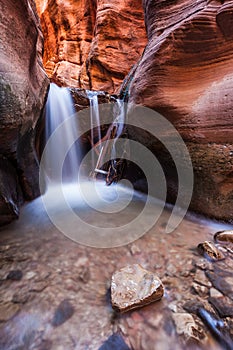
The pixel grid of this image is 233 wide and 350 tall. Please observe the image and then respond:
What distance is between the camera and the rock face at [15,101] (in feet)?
7.17

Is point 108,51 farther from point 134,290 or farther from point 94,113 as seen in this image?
point 134,290

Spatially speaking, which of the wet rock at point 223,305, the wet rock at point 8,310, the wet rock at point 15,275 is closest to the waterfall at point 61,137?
the wet rock at point 15,275

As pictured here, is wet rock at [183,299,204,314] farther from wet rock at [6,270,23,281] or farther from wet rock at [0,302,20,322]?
wet rock at [6,270,23,281]

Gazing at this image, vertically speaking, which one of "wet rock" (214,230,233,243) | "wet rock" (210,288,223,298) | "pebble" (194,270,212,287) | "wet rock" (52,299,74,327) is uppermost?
"wet rock" (214,230,233,243)

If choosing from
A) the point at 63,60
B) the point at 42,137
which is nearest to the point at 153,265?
the point at 42,137

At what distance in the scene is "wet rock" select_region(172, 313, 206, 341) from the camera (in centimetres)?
115

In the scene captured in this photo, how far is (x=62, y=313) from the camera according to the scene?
1349 millimetres

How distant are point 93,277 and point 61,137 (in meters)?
4.71

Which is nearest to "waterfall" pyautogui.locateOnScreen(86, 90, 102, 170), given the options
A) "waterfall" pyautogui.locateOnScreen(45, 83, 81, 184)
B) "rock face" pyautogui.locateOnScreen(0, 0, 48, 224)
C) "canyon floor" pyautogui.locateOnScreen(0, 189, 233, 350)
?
"waterfall" pyautogui.locateOnScreen(45, 83, 81, 184)

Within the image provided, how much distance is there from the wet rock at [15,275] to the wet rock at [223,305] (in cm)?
173

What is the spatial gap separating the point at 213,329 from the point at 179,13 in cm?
476

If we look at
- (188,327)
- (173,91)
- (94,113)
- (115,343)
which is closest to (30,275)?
(115,343)

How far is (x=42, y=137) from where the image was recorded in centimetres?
475

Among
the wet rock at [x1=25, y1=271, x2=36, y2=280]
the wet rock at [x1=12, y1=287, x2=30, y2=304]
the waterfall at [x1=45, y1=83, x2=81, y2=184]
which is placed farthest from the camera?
the waterfall at [x1=45, y1=83, x2=81, y2=184]
